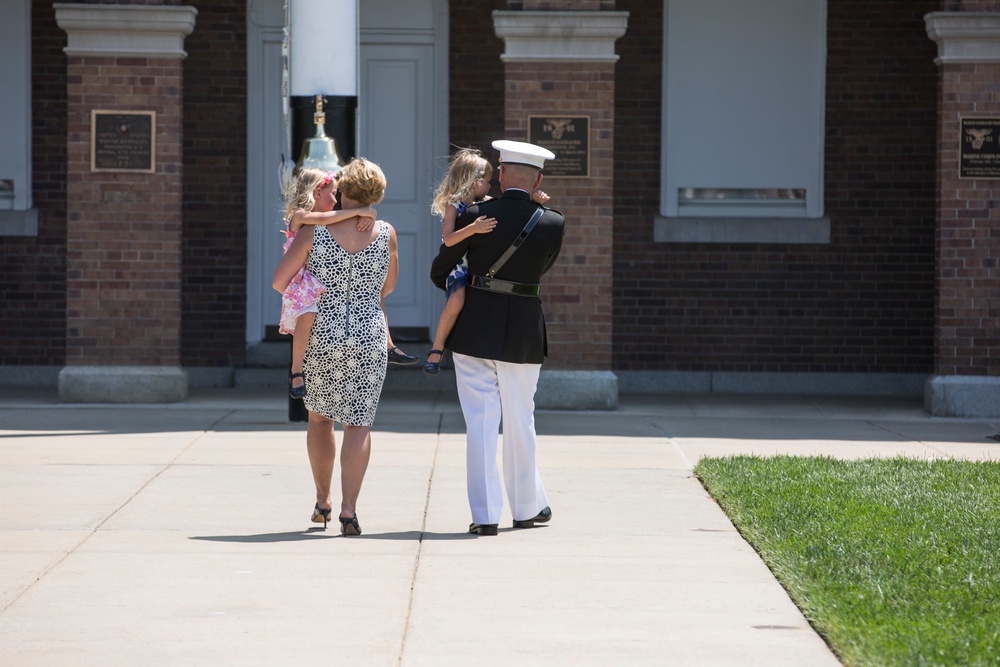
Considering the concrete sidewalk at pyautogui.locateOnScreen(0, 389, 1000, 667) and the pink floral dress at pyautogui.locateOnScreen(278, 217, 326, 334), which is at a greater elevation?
the pink floral dress at pyautogui.locateOnScreen(278, 217, 326, 334)

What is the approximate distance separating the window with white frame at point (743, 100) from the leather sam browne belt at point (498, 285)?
6.32 metres

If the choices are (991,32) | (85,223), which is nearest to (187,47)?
(85,223)

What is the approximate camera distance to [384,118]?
1302 centimetres

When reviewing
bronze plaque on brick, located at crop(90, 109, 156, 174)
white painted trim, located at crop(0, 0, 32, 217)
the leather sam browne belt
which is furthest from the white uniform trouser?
white painted trim, located at crop(0, 0, 32, 217)

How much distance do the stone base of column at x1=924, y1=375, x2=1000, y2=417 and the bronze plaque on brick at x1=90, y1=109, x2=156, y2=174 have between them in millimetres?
6798

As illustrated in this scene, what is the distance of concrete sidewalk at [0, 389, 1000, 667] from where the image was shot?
4688 millimetres

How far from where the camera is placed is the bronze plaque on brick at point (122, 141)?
11.5 m

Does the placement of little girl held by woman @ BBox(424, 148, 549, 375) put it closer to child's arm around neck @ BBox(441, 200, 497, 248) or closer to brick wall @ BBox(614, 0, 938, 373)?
child's arm around neck @ BBox(441, 200, 497, 248)

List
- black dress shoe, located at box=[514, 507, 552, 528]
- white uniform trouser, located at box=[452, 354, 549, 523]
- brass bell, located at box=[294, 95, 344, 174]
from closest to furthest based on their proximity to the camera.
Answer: white uniform trouser, located at box=[452, 354, 549, 523], black dress shoe, located at box=[514, 507, 552, 528], brass bell, located at box=[294, 95, 344, 174]

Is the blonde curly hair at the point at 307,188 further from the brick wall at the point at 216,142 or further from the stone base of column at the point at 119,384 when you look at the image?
the brick wall at the point at 216,142

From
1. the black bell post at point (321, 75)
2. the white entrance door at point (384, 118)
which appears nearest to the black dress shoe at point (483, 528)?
the black bell post at point (321, 75)

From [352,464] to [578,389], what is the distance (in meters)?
5.14

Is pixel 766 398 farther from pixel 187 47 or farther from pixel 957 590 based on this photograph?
pixel 957 590

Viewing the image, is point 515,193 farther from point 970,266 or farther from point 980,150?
point 980,150
